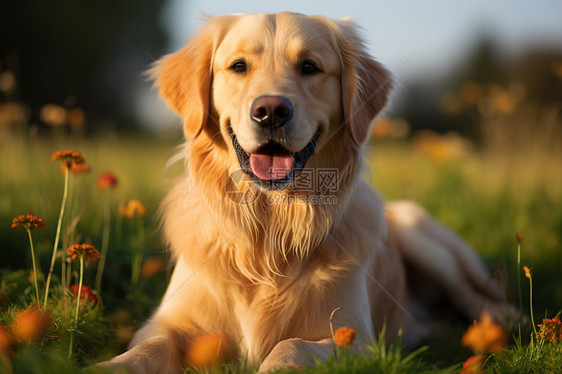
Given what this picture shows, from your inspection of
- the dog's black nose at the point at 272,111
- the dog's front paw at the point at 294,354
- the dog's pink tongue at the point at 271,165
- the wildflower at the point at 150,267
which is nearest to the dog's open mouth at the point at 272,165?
the dog's pink tongue at the point at 271,165

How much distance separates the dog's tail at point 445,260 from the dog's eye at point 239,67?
1615 mm

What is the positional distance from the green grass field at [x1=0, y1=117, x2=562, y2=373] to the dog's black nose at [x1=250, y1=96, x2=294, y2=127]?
2.42 feet

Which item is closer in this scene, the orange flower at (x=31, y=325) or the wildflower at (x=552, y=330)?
the orange flower at (x=31, y=325)

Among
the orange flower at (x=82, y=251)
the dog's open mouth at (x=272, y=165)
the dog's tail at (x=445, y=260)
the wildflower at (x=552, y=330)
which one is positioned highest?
the dog's open mouth at (x=272, y=165)

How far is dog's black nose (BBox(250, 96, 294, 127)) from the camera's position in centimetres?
211

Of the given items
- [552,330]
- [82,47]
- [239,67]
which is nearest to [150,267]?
[239,67]

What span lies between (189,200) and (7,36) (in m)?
Answer: 17.6

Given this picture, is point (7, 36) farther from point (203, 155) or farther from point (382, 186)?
point (203, 155)

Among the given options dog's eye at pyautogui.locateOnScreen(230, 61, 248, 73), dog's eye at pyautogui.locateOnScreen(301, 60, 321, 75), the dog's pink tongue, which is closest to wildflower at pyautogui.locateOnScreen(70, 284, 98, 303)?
the dog's pink tongue

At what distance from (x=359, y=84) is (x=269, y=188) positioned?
0.76 metres

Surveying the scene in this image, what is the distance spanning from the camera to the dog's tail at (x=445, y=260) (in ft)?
11.1

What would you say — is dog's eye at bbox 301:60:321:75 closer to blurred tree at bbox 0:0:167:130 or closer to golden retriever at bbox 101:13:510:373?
golden retriever at bbox 101:13:510:373

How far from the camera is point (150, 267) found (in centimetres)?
319

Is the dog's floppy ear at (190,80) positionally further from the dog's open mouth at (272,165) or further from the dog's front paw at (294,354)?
the dog's front paw at (294,354)
